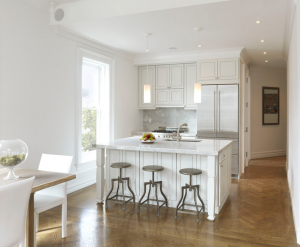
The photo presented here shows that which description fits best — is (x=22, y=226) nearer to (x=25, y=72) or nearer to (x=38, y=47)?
(x=25, y=72)

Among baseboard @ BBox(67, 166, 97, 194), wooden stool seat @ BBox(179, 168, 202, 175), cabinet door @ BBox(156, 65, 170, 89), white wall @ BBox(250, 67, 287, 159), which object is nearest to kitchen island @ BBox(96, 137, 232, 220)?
wooden stool seat @ BBox(179, 168, 202, 175)

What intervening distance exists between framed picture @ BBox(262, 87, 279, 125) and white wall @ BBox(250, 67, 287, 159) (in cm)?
12

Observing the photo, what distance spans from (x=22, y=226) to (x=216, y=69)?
481 centimetres

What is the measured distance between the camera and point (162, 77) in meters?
6.51

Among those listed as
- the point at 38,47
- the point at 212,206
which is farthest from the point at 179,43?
the point at 212,206

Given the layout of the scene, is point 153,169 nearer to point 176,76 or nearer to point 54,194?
point 54,194

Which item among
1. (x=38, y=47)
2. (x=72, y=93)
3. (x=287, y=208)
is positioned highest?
(x=38, y=47)

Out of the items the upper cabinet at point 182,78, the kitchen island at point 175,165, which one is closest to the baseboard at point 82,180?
the kitchen island at point 175,165

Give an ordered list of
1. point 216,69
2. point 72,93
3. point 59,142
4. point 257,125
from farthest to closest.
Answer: point 257,125 → point 216,69 → point 72,93 → point 59,142

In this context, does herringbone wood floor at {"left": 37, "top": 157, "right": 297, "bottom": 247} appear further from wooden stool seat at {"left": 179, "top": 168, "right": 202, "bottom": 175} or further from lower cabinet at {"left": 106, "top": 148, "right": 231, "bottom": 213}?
wooden stool seat at {"left": 179, "top": 168, "right": 202, "bottom": 175}

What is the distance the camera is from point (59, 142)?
429 centimetres

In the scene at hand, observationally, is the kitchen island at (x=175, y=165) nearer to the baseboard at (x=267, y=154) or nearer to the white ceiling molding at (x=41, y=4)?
the white ceiling molding at (x=41, y=4)

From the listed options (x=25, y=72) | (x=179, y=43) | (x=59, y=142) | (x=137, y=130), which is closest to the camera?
(x=25, y=72)

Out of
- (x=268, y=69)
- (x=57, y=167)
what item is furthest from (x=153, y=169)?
(x=268, y=69)
